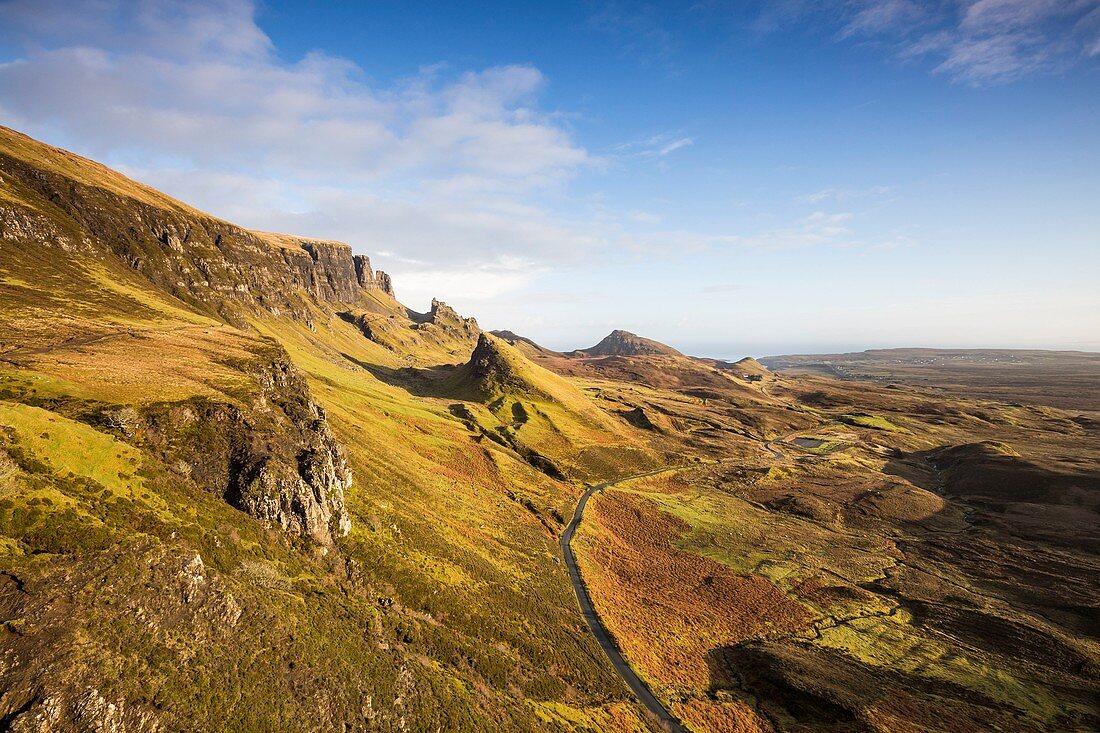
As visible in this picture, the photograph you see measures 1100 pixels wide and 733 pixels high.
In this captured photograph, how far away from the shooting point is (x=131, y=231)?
113 metres

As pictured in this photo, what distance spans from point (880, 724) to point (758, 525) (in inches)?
2038

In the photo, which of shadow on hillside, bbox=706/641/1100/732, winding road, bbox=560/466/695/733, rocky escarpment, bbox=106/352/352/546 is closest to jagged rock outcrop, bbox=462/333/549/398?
winding road, bbox=560/466/695/733

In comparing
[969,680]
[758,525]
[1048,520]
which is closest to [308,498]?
[969,680]

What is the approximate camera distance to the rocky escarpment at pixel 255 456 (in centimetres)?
3503

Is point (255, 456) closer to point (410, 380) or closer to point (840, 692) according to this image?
point (840, 692)

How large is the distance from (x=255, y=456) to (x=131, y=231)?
125 metres

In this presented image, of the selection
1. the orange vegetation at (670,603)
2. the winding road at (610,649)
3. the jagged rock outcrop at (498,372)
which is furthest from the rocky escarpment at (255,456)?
the jagged rock outcrop at (498,372)

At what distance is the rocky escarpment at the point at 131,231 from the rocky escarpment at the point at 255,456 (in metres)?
86.7

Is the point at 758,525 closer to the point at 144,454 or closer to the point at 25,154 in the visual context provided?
the point at 144,454

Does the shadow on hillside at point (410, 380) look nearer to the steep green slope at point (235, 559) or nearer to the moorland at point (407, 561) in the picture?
the moorland at point (407, 561)

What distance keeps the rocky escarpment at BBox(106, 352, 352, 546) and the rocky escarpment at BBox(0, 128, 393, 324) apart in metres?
86.7

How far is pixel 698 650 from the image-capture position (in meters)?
50.0

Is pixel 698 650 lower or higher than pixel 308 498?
lower

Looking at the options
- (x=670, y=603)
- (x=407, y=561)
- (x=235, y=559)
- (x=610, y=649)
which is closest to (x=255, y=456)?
(x=235, y=559)
